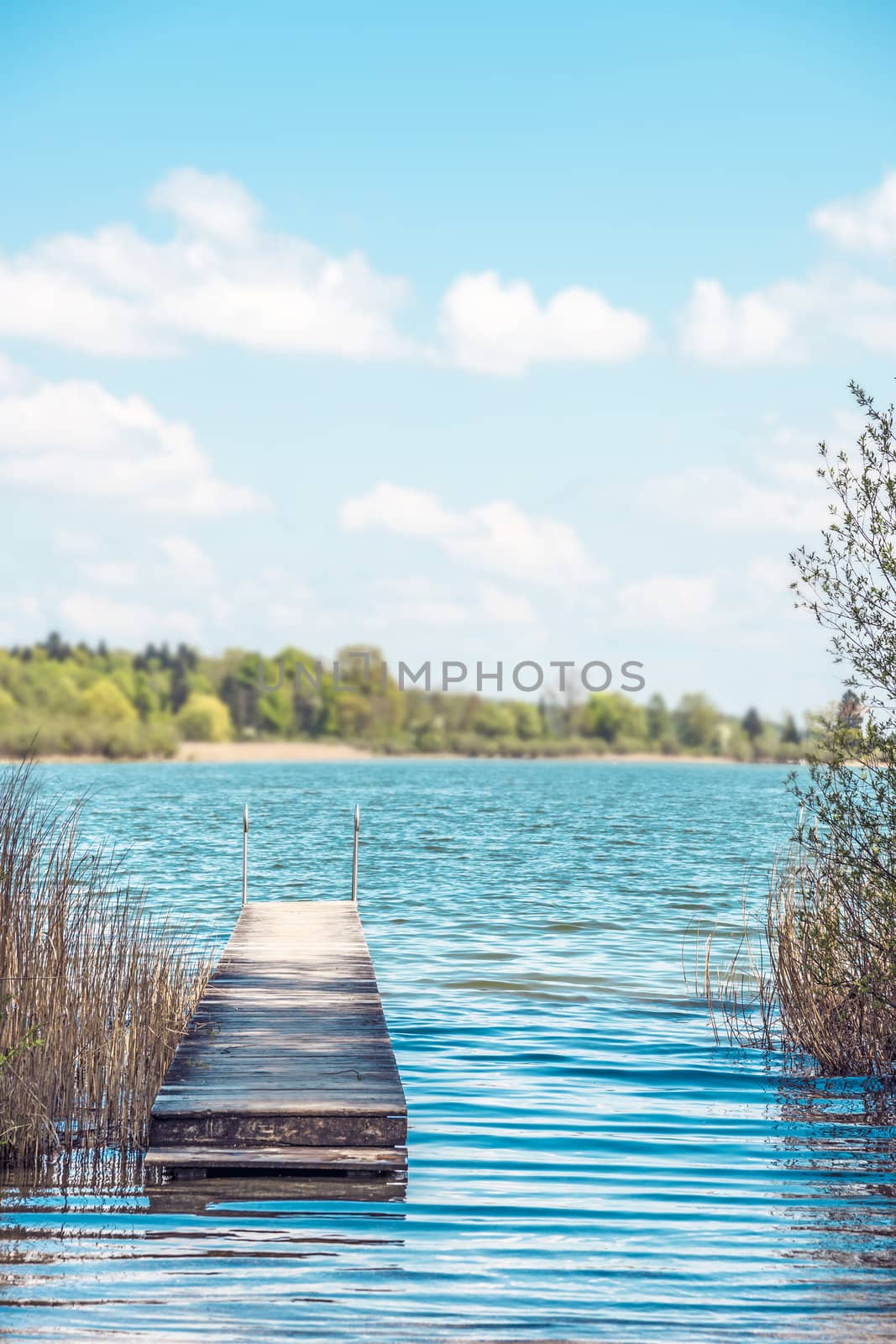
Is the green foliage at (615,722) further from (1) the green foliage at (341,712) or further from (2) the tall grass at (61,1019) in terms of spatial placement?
(2) the tall grass at (61,1019)

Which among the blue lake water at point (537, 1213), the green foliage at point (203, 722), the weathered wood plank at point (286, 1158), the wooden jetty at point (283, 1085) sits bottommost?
the blue lake water at point (537, 1213)

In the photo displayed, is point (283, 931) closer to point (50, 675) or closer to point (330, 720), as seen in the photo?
point (50, 675)

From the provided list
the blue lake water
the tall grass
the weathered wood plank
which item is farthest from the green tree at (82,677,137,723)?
the weathered wood plank

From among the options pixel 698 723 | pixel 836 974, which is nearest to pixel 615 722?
pixel 698 723

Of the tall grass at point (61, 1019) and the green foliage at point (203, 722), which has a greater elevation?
the green foliage at point (203, 722)

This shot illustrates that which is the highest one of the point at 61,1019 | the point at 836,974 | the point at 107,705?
the point at 107,705

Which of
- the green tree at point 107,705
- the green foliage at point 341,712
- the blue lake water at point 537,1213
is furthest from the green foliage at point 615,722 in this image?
the blue lake water at point 537,1213

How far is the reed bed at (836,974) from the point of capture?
10.0 metres

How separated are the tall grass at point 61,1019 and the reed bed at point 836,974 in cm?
479

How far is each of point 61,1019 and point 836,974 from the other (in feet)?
18.7

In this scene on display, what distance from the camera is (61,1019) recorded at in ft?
29.9

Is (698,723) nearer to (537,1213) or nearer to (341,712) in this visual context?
(341,712)

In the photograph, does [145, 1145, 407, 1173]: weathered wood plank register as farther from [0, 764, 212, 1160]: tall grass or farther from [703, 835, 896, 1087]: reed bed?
[703, 835, 896, 1087]: reed bed

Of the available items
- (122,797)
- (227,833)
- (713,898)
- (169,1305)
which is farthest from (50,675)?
(169,1305)
